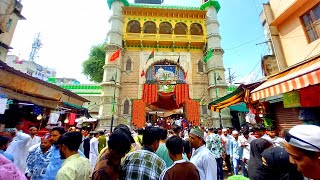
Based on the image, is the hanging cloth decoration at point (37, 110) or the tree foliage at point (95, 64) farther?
the tree foliage at point (95, 64)

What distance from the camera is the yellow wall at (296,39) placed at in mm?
6468

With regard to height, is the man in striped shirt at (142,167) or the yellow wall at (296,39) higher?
the yellow wall at (296,39)

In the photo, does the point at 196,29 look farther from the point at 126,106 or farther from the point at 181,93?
the point at 126,106

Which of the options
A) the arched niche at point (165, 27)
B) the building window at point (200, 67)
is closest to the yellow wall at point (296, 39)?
the building window at point (200, 67)

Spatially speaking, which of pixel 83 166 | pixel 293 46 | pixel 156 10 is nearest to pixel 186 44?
pixel 156 10

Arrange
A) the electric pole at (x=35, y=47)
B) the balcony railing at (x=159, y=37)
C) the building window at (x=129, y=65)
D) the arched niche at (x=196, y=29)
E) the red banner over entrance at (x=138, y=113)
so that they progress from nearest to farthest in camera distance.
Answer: the red banner over entrance at (x=138, y=113) < the building window at (x=129, y=65) < the balcony railing at (x=159, y=37) < the arched niche at (x=196, y=29) < the electric pole at (x=35, y=47)

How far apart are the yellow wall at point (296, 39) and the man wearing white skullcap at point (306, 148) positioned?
676 centimetres

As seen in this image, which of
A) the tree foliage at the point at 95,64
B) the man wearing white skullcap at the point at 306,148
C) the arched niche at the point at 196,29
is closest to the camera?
the man wearing white skullcap at the point at 306,148

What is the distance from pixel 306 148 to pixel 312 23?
25.6 feet

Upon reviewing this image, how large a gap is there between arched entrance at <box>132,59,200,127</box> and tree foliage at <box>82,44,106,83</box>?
371 inches

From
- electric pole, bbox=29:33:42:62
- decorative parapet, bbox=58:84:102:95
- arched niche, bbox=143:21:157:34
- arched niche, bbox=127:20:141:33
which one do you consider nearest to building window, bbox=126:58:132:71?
arched niche, bbox=127:20:141:33

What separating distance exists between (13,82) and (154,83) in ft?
39.2

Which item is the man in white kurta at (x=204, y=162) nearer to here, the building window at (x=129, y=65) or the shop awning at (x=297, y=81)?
the shop awning at (x=297, y=81)

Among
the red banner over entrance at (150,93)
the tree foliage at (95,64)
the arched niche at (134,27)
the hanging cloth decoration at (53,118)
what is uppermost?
the arched niche at (134,27)
